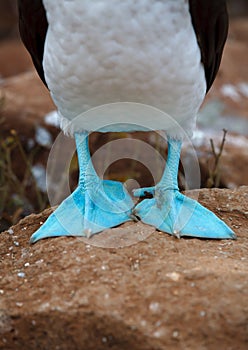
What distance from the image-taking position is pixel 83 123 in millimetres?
2402

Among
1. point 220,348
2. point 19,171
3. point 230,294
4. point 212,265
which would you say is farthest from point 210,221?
point 19,171

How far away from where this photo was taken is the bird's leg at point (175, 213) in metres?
2.24

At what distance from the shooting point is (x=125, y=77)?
2064 millimetres

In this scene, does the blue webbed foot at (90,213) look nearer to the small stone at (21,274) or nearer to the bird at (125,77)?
the bird at (125,77)

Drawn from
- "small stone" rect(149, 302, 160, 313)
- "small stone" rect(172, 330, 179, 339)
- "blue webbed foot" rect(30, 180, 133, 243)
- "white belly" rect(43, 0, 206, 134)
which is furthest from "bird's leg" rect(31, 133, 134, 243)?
"small stone" rect(172, 330, 179, 339)

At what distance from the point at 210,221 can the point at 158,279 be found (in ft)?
1.68

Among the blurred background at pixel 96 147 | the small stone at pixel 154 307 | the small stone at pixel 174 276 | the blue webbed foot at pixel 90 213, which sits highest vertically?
the small stone at pixel 154 307

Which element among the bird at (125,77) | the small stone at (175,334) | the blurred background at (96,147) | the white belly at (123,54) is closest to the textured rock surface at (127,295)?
the small stone at (175,334)

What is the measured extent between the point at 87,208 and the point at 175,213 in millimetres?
345

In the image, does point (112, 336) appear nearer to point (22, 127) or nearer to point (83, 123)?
point (83, 123)

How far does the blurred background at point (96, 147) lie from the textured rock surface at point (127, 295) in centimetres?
102

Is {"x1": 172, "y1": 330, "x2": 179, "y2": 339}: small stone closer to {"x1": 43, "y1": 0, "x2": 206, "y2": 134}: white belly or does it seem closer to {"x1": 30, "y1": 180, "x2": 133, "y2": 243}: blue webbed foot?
{"x1": 30, "y1": 180, "x2": 133, "y2": 243}: blue webbed foot

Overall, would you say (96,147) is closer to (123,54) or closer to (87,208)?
(87,208)

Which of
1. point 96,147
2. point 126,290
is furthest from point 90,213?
point 96,147
